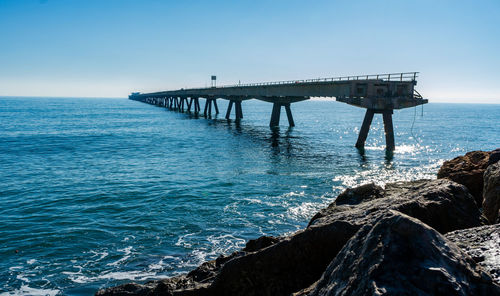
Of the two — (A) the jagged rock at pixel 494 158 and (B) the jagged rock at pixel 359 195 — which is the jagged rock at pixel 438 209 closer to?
(B) the jagged rock at pixel 359 195

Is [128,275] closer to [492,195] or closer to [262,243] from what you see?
[262,243]

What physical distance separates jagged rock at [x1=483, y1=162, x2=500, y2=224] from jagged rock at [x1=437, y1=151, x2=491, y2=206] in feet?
8.34

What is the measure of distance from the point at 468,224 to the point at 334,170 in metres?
18.6

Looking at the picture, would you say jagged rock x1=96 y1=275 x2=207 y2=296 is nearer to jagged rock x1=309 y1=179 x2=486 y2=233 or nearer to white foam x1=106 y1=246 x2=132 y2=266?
jagged rock x1=309 y1=179 x2=486 y2=233

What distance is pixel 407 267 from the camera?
3.34 metres

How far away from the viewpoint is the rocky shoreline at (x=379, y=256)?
11.0 feet

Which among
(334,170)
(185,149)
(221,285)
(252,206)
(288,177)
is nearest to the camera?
(221,285)

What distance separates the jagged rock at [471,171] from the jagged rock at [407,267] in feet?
27.0

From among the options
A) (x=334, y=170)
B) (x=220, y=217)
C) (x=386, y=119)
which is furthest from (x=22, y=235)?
(x=386, y=119)

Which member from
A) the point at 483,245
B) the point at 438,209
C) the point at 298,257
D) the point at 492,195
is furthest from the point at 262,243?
the point at 492,195

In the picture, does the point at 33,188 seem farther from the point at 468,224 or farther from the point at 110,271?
the point at 468,224

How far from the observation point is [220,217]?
48.3 ft

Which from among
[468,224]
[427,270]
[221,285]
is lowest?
[221,285]

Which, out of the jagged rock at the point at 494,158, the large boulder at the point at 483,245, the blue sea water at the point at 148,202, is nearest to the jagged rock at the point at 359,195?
the jagged rock at the point at 494,158
